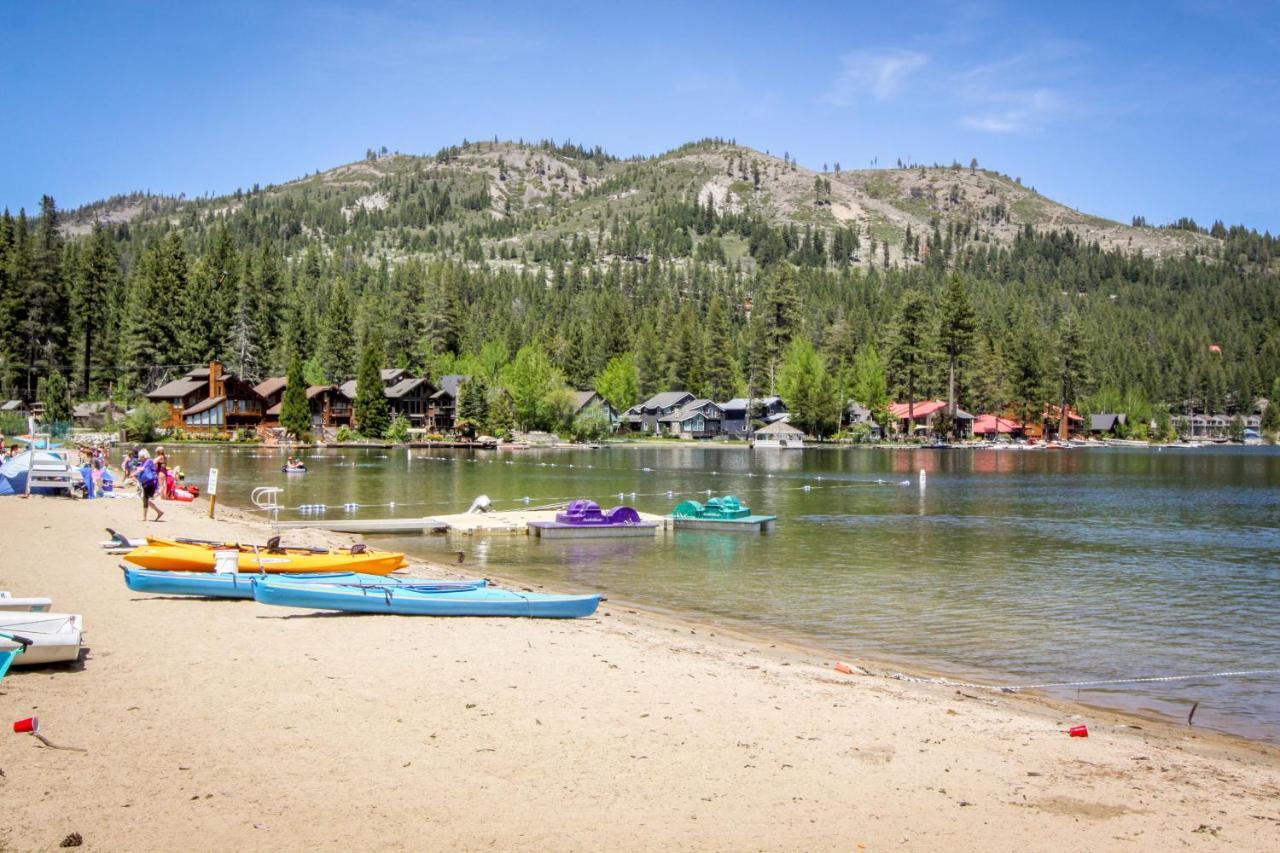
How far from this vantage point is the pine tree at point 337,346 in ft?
390

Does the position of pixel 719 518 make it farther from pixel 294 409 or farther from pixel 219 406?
pixel 219 406

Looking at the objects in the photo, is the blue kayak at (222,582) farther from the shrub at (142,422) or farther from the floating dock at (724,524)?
the shrub at (142,422)

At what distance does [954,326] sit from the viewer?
12081cm

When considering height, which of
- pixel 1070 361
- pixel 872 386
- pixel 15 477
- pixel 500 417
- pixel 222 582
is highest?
pixel 1070 361

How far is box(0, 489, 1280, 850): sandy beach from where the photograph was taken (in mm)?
7297

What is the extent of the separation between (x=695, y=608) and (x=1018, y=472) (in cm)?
6269

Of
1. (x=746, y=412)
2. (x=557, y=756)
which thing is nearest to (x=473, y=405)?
(x=746, y=412)

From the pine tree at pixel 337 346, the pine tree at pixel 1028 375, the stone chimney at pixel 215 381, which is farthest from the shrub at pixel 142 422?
the pine tree at pixel 1028 375

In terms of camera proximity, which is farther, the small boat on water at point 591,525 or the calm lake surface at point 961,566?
the small boat on water at point 591,525

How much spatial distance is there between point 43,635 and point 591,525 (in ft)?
68.6

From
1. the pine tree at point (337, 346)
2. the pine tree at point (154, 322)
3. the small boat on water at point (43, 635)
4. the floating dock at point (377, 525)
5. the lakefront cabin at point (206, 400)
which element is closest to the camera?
the small boat on water at point (43, 635)

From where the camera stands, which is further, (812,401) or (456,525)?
(812,401)

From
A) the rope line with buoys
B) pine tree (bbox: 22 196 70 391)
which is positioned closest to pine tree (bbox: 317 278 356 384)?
pine tree (bbox: 22 196 70 391)

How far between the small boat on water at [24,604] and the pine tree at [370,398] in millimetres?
93772
